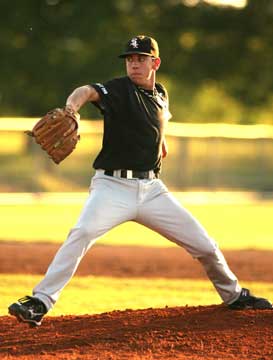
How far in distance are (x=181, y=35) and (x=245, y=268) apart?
56.5 ft

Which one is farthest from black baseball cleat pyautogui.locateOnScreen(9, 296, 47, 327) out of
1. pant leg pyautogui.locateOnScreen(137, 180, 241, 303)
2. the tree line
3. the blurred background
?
the tree line

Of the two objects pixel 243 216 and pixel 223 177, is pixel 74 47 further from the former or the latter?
pixel 243 216

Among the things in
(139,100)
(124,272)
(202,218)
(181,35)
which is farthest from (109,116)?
(181,35)

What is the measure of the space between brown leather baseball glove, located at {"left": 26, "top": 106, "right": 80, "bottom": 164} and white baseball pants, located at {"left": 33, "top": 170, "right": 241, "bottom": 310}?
29 cm

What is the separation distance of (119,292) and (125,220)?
3.31m

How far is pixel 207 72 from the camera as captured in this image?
27906 millimetres

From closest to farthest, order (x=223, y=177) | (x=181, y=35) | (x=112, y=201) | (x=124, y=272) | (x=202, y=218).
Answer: (x=112, y=201)
(x=124, y=272)
(x=202, y=218)
(x=223, y=177)
(x=181, y=35)

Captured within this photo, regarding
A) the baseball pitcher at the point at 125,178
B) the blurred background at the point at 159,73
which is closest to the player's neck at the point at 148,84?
the baseball pitcher at the point at 125,178

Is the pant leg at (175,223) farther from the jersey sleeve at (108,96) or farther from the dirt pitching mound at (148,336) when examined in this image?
the jersey sleeve at (108,96)

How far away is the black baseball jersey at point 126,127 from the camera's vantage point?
5.80 m

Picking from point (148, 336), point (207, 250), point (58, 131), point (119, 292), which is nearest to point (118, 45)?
point (119, 292)

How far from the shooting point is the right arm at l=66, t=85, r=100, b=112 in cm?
553

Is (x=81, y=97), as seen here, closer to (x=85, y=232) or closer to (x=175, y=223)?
(x=85, y=232)

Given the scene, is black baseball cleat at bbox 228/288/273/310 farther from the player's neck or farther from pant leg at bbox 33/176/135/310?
the player's neck
